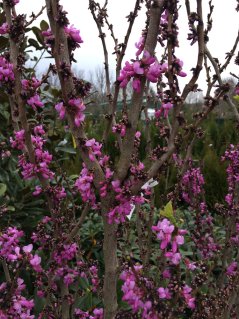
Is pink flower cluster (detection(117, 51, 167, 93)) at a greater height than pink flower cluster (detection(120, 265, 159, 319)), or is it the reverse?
pink flower cluster (detection(117, 51, 167, 93))

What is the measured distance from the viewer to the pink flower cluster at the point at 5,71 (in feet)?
5.05

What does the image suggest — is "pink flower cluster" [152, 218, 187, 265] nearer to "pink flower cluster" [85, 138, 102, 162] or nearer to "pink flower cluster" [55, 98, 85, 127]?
"pink flower cluster" [85, 138, 102, 162]

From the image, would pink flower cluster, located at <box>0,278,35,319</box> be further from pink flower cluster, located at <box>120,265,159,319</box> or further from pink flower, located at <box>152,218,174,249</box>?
pink flower, located at <box>152,218,174,249</box>

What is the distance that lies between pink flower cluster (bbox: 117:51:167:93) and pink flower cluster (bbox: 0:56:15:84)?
18.6 inches

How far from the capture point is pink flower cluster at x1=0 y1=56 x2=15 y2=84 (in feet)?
5.05

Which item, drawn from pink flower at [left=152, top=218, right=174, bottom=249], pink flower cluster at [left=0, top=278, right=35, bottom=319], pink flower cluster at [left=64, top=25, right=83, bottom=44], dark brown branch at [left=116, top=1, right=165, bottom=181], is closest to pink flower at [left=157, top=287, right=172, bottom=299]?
pink flower at [left=152, top=218, right=174, bottom=249]

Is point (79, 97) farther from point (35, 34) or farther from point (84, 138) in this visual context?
point (35, 34)

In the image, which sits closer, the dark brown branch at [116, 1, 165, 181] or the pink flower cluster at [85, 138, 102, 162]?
the dark brown branch at [116, 1, 165, 181]

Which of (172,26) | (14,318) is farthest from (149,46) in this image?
(14,318)

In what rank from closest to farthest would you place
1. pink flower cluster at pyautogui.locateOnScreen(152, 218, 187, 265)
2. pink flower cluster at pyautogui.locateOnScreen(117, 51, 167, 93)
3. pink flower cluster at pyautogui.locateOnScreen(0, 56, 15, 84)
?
pink flower cluster at pyautogui.locateOnScreen(117, 51, 167, 93)
pink flower cluster at pyautogui.locateOnScreen(152, 218, 187, 265)
pink flower cluster at pyautogui.locateOnScreen(0, 56, 15, 84)

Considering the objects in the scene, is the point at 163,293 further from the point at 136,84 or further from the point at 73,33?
the point at 73,33

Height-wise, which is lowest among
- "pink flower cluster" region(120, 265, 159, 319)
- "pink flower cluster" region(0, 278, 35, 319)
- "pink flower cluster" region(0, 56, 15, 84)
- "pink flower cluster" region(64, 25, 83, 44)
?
"pink flower cluster" region(0, 278, 35, 319)

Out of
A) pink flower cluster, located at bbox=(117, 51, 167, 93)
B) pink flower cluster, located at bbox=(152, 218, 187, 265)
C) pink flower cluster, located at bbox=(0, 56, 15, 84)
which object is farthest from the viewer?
pink flower cluster, located at bbox=(0, 56, 15, 84)

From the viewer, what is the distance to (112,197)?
1417 millimetres
